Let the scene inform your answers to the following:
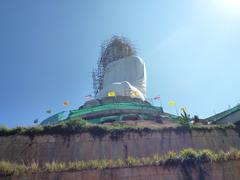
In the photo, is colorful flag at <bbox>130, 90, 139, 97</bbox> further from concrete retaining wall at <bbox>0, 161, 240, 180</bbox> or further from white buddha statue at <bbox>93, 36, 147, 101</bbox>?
concrete retaining wall at <bbox>0, 161, 240, 180</bbox>

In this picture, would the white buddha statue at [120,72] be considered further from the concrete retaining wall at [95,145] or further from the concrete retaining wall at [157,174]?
the concrete retaining wall at [157,174]

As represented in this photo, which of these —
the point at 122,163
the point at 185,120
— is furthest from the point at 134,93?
the point at 122,163

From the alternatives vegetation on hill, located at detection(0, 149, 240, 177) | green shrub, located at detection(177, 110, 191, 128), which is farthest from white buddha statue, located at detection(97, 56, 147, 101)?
vegetation on hill, located at detection(0, 149, 240, 177)

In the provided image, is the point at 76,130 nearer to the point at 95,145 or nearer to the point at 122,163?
the point at 95,145

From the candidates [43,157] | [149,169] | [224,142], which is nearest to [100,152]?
[43,157]

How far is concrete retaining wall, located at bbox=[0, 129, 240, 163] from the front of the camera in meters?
11.6

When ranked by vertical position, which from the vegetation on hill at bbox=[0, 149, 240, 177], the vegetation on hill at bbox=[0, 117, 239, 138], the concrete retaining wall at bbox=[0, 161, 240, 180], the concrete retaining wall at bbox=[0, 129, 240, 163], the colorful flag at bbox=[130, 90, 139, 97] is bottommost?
the concrete retaining wall at bbox=[0, 161, 240, 180]

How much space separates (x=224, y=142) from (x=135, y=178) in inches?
259

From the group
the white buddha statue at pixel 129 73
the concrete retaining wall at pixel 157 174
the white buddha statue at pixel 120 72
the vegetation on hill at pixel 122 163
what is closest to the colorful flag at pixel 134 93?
the white buddha statue at pixel 120 72

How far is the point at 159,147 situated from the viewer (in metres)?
12.4

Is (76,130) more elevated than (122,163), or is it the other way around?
(76,130)

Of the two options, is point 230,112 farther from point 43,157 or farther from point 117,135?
point 43,157

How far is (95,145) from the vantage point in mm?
12008

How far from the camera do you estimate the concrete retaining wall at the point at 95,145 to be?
11562 millimetres
